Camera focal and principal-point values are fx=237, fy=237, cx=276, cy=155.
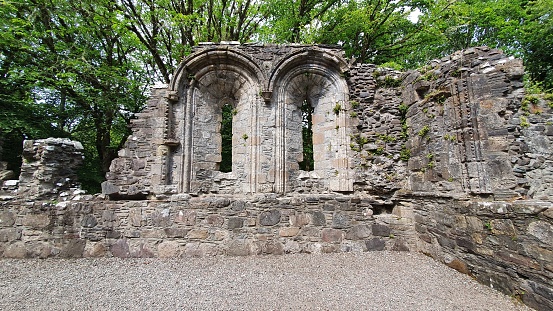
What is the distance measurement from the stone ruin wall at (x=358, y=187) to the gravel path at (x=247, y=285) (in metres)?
0.40

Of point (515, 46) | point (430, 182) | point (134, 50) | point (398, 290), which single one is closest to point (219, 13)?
point (134, 50)

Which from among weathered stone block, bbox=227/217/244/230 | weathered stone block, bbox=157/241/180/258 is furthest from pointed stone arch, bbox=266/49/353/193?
weathered stone block, bbox=157/241/180/258

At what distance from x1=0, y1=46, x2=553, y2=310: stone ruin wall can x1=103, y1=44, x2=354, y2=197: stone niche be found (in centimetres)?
5

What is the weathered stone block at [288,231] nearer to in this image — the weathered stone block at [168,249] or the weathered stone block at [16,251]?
the weathered stone block at [168,249]

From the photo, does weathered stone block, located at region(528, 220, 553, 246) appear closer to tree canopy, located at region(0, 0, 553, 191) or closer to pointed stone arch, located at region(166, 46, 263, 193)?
pointed stone arch, located at region(166, 46, 263, 193)

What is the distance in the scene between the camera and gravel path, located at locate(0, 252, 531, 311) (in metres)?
3.17

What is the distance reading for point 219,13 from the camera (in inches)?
393

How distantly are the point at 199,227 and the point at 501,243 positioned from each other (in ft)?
17.7

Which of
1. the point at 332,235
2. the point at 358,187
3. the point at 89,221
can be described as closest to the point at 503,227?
the point at 358,187

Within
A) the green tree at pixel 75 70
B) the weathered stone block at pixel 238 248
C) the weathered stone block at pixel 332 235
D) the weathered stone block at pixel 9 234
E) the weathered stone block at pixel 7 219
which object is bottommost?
the weathered stone block at pixel 238 248

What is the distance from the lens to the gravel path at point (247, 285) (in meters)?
3.17

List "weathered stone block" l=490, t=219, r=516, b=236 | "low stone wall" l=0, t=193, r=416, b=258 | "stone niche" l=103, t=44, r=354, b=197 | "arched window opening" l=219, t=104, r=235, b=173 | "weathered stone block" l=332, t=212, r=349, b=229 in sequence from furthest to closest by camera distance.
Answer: "arched window opening" l=219, t=104, r=235, b=173
"stone niche" l=103, t=44, r=354, b=197
"weathered stone block" l=332, t=212, r=349, b=229
"low stone wall" l=0, t=193, r=416, b=258
"weathered stone block" l=490, t=219, r=516, b=236

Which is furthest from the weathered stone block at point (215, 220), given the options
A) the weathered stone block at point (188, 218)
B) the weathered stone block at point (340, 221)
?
the weathered stone block at point (340, 221)

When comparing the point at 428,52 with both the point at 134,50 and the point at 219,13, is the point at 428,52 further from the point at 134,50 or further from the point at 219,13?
the point at 134,50
